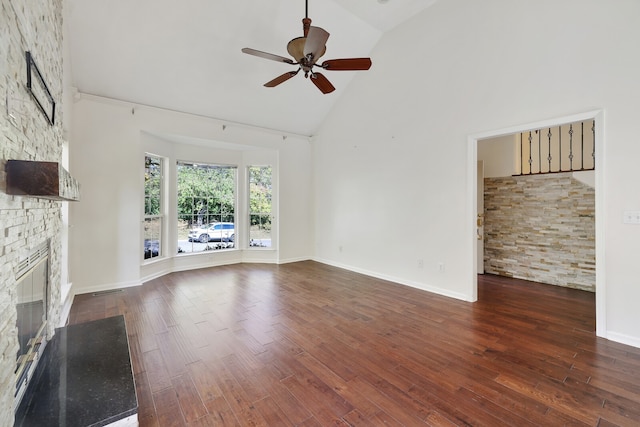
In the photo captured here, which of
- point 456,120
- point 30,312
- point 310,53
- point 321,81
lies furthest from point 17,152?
point 456,120

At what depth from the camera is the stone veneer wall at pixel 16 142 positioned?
1101 millimetres

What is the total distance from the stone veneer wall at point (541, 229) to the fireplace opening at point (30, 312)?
20.1 feet

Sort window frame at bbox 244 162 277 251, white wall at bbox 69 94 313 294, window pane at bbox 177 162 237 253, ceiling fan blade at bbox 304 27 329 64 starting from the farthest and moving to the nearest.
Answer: window frame at bbox 244 162 277 251 < window pane at bbox 177 162 237 253 < white wall at bbox 69 94 313 294 < ceiling fan blade at bbox 304 27 329 64

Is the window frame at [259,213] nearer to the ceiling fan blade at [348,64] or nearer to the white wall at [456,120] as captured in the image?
the white wall at [456,120]

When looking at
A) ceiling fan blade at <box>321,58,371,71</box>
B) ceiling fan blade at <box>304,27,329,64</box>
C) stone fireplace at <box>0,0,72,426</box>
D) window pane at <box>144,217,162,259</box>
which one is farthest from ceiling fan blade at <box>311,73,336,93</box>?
window pane at <box>144,217,162,259</box>

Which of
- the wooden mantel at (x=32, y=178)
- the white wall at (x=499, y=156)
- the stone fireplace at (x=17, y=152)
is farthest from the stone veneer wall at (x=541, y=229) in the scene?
the stone fireplace at (x=17, y=152)

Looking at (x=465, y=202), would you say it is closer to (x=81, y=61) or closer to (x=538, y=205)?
(x=538, y=205)

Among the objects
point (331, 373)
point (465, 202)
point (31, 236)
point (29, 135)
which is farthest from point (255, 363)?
point (465, 202)

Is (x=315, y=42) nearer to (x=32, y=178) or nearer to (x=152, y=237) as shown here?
(x=32, y=178)

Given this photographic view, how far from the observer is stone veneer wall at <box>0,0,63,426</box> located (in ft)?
3.61

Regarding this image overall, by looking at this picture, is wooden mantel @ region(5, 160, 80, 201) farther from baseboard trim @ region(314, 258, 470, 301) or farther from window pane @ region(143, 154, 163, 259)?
baseboard trim @ region(314, 258, 470, 301)

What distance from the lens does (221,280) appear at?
4.68m

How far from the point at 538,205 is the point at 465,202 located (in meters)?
2.00

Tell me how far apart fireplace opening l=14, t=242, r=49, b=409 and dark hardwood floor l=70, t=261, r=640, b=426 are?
637mm
